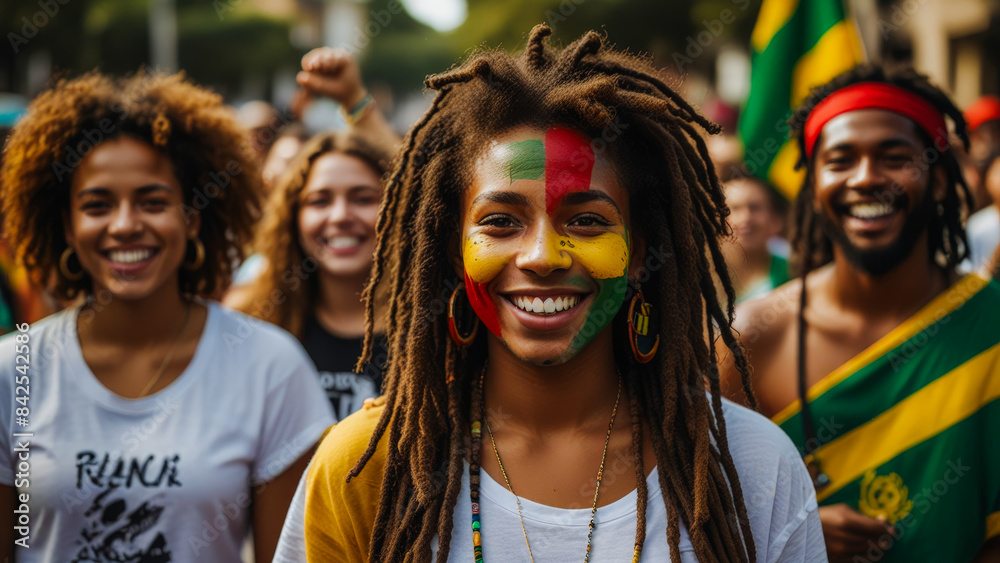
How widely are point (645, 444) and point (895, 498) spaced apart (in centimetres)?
128

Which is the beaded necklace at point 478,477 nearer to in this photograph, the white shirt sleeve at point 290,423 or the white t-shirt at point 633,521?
the white t-shirt at point 633,521

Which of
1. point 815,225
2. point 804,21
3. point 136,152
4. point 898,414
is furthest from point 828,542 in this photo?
point 804,21

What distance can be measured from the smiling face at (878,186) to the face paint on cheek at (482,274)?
1722 millimetres

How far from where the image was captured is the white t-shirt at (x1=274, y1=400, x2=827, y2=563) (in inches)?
81.4

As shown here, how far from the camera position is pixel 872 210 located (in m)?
3.26

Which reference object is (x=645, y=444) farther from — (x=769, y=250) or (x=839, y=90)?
(x=769, y=250)

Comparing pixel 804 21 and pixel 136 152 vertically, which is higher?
pixel 804 21

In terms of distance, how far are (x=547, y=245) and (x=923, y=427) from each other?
1.72 metres

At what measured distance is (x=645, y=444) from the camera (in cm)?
224

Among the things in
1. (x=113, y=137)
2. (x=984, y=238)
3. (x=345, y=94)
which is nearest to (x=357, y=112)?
(x=345, y=94)

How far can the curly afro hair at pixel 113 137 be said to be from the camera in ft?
10.6

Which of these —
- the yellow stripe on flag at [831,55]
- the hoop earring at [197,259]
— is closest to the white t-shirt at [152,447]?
the hoop earring at [197,259]

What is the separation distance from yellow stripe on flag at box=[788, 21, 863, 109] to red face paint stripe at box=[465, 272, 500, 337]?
311 cm

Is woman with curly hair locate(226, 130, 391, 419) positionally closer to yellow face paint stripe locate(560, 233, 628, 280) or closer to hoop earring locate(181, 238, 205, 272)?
hoop earring locate(181, 238, 205, 272)
